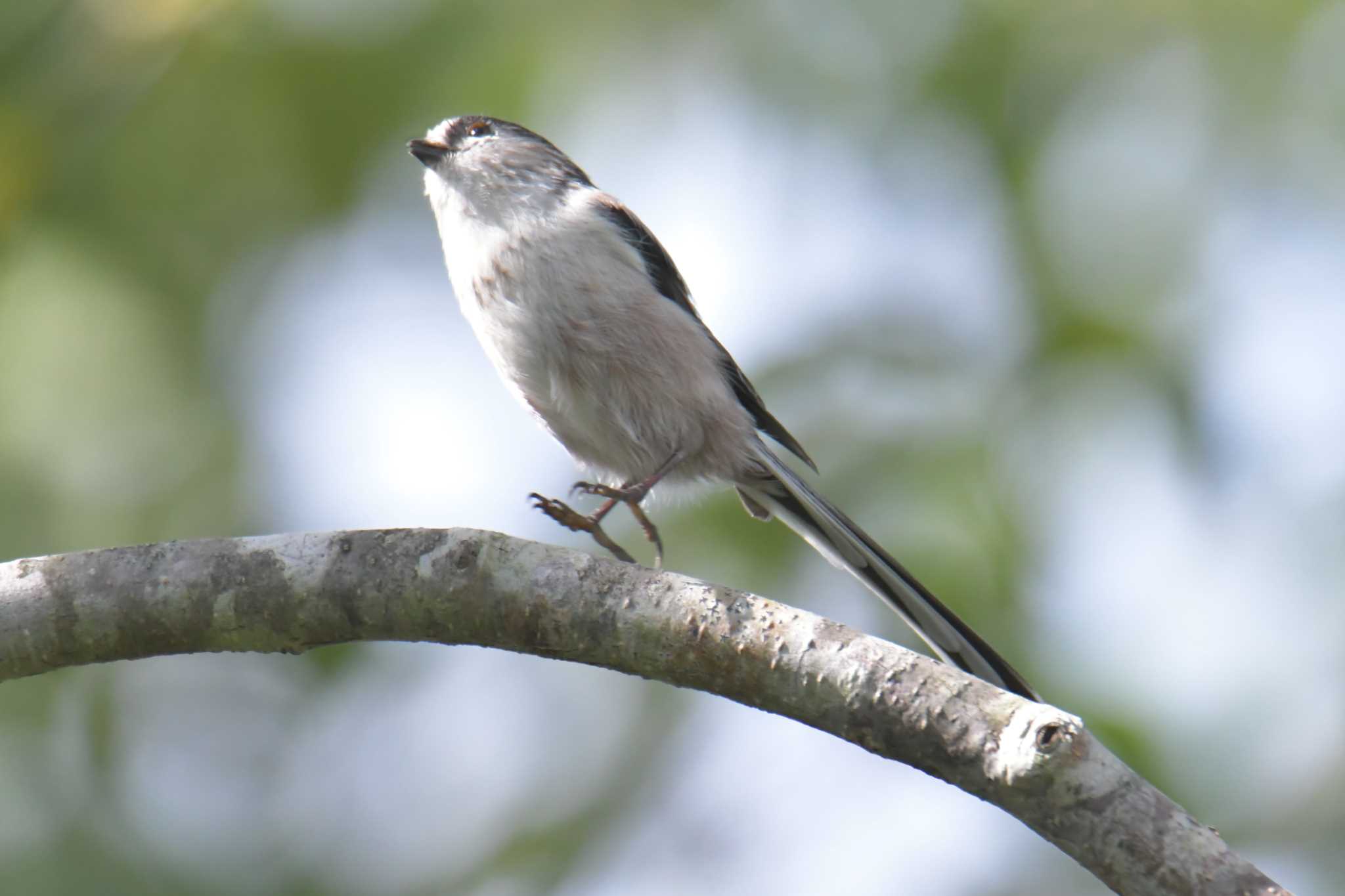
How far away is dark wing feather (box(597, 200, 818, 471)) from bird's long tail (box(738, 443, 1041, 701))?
0.56 feet

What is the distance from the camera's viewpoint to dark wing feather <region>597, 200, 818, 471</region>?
14.1ft

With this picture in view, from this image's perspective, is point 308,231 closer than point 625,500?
No

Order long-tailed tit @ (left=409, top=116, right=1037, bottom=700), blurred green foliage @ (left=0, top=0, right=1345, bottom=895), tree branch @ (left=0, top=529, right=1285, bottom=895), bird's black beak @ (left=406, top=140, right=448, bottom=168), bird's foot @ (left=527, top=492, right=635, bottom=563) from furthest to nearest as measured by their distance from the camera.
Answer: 1. blurred green foliage @ (left=0, top=0, right=1345, bottom=895)
2. bird's black beak @ (left=406, top=140, right=448, bottom=168)
3. long-tailed tit @ (left=409, top=116, right=1037, bottom=700)
4. bird's foot @ (left=527, top=492, right=635, bottom=563)
5. tree branch @ (left=0, top=529, right=1285, bottom=895)

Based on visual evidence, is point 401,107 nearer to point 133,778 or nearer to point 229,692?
point 229,692

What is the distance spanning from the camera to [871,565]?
3855mm

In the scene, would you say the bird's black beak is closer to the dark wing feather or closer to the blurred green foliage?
the dark wing feather

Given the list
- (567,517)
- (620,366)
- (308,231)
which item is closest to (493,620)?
(567,517)

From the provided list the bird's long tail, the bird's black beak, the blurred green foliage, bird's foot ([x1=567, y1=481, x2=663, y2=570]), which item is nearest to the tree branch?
bird's foot ([x1=567, y1=481, x2=663, y2=570])

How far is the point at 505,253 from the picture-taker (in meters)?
3.91

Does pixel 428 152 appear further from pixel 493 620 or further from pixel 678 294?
pixel 493 620

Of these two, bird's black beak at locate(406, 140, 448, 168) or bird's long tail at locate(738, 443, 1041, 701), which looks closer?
bird's long tail at locate(738, 443, 1041, 701)

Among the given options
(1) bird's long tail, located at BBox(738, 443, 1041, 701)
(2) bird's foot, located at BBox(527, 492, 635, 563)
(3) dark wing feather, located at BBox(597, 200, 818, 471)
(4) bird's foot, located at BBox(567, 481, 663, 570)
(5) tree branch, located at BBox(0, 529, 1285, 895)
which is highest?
(3) dark wing feather, located at BBox(597, 200, 818, 471)

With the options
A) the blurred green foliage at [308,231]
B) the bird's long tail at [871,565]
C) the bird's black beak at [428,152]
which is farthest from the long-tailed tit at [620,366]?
the blurred green foliage at [308,231]

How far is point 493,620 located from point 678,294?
83.1 inches
